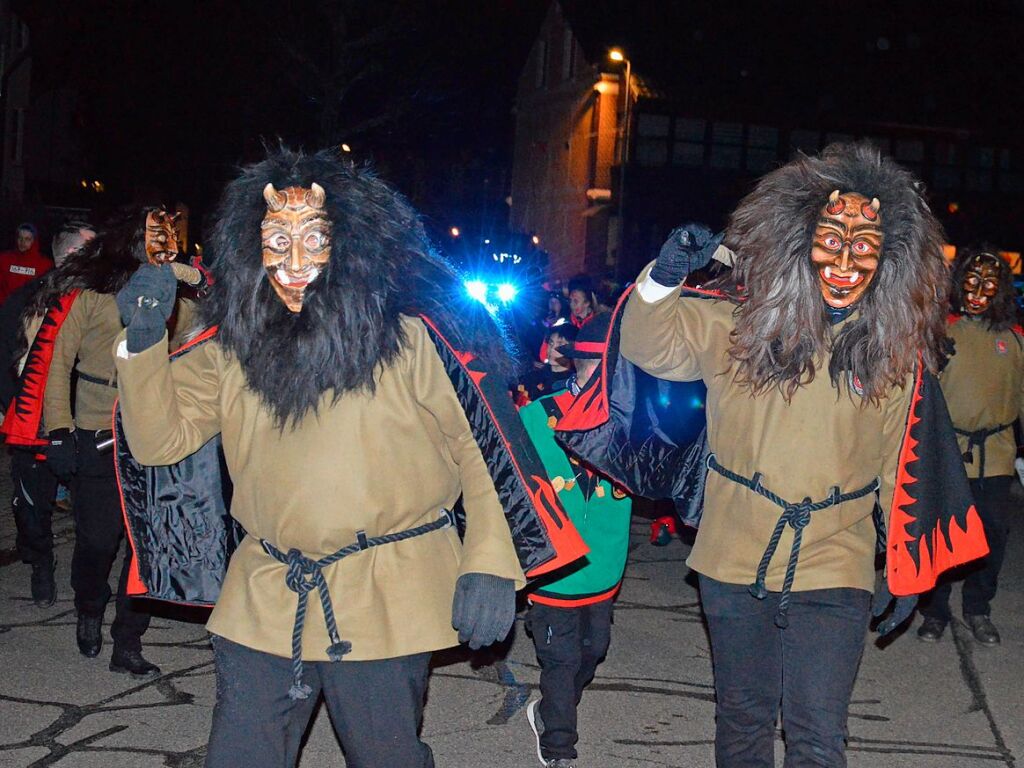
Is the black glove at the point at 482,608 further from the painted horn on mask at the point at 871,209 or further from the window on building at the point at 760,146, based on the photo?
the window on building at the point at 760,146

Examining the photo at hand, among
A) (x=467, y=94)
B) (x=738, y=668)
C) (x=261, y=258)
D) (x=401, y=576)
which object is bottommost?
(x=738, y=668)

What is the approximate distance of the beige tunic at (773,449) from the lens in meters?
3.81

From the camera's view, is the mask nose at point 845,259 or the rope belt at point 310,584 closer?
the rope belt at point 310,584

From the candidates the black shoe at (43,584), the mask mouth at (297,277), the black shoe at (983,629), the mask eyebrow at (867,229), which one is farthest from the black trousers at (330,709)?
the black shoe at (983,629)

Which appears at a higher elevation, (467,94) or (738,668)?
(467,94)

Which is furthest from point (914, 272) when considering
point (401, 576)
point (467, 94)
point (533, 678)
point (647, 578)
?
point (467, 94)

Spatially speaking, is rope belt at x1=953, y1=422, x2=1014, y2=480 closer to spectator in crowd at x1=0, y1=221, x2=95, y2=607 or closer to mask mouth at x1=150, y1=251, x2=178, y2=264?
mask mouth at x1=150, y1=251, x2=178, y2=264

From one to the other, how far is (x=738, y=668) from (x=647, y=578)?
15.1ft

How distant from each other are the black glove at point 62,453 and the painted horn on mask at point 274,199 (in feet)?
10.5

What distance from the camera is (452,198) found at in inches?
1672

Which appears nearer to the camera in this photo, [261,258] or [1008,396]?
[261,258]

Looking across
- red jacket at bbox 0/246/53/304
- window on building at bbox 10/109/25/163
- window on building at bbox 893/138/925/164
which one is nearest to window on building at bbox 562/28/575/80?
window on building at bbox 893/138/925/164

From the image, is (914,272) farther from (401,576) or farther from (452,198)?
(452,198)

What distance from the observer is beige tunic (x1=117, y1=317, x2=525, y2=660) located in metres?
3.27
